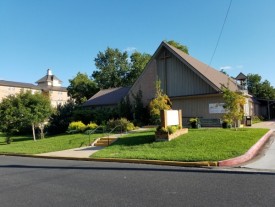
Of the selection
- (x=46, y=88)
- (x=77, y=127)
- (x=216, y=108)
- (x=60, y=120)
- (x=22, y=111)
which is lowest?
(x=77, y=127)

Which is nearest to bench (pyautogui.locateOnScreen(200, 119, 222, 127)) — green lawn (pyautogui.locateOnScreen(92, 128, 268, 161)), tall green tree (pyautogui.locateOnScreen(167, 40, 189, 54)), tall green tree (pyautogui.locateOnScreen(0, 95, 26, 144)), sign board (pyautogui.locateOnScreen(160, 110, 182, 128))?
sign board (pyautogui.locateOnScreen(160, 110, 182, 128))

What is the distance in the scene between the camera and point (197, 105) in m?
25.6

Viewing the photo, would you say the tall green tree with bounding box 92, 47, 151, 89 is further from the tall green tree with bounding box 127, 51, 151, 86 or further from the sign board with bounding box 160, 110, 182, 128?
the sign board with bounding box 160, 110, 182, 128

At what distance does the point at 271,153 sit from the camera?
12.3 metres

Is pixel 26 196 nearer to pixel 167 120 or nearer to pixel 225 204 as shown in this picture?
pixel 225 204

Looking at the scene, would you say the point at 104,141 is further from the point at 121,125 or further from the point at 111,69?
the point at 111,69

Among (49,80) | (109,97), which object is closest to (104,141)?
(109,97)

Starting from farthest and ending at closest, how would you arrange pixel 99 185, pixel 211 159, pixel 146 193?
pixel 211 159, pixel 99 185, pixel 146 193

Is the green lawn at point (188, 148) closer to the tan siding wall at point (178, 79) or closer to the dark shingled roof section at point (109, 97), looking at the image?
the tan siding wall at point (178, 79)

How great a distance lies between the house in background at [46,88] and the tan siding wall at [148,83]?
40.2m

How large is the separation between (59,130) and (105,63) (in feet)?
110

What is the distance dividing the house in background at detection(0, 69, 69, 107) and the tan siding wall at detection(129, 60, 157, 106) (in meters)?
40.2

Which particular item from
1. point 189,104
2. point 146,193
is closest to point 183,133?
point 189,104

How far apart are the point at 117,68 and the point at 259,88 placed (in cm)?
2812
